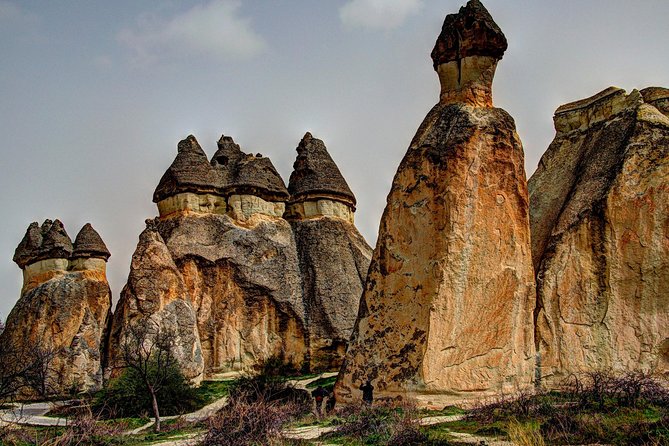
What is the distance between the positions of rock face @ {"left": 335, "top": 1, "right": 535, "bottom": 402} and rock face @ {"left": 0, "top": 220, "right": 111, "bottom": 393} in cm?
1376

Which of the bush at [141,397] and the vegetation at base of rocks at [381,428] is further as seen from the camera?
the bush at [141,397]

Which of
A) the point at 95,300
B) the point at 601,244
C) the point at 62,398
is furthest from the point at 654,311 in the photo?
the point at 95,300

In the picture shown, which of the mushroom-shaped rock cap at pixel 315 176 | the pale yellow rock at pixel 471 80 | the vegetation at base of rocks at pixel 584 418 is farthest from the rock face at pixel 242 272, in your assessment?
the vegetation at base of rocks at pixel 584 418

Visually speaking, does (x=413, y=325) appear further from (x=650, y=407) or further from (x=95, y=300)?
(x=95, y=300)

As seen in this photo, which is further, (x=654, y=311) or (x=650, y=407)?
(x=654, y=311)

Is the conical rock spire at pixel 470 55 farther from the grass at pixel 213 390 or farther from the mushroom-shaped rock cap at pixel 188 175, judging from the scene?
the mushroom-shaped rock cap at pixel 188 175

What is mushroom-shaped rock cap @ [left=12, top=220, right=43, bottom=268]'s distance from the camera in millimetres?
29047

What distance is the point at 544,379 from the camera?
13711 millimetres

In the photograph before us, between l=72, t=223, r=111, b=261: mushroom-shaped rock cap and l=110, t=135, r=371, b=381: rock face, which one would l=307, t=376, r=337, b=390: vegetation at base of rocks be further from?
l=72, t=223, r=111, b=261: mushroom-shaped rock cap

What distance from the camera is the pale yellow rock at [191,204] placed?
Answer: 2683 cm

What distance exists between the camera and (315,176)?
29562 mm

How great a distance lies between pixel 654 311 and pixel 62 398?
17.4 m

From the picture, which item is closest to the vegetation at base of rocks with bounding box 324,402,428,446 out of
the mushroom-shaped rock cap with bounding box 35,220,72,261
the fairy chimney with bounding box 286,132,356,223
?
the fairy chimney with bounding box 286,132,356,223

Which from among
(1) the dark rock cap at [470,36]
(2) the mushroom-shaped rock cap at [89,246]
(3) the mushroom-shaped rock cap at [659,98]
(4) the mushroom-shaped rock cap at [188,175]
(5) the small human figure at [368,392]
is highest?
(4) the mushroom-shaped rock cap at [188,175]
